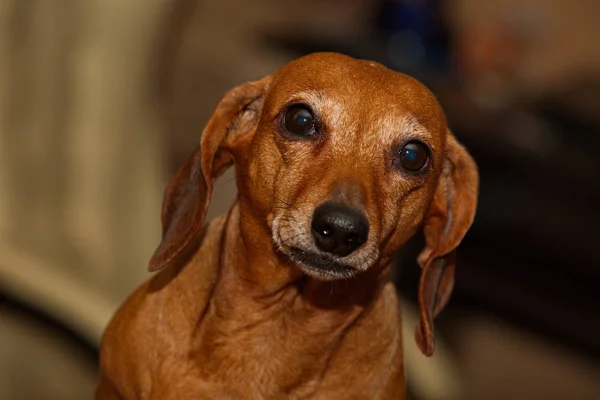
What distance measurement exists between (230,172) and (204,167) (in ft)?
2.64

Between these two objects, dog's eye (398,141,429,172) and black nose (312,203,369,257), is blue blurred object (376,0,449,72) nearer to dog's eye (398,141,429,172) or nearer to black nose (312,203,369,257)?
dog's eye (398,141,429,172)

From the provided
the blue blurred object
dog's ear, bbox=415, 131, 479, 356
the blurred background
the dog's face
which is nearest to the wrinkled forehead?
the dog's face

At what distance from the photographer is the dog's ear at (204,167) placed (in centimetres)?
131

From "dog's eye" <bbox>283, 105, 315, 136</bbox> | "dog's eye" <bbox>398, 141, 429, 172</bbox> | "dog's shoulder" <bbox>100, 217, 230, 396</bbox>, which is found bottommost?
"dog's shoulder" <bbox>100, 217, 230, 396</bbox>

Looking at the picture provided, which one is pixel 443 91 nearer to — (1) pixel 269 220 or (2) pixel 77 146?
(2) pixel 77 146

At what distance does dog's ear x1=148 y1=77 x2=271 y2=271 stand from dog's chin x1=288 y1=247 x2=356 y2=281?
0.19 metres

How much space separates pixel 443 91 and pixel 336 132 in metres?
2.40

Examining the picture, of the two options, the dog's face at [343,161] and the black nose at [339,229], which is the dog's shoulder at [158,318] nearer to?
the dog's face at [343,161]

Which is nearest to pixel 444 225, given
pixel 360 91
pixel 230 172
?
pixel 360 91

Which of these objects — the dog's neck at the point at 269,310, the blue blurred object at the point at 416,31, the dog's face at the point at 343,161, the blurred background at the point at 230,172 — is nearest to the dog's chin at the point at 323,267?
the dog's face at the point at 343,161

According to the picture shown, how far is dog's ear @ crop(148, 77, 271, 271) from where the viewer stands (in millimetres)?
1314

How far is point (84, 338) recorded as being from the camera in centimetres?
281

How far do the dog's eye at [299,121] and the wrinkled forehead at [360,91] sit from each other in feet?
0.04

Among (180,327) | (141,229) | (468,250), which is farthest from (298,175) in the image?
(468,250)
